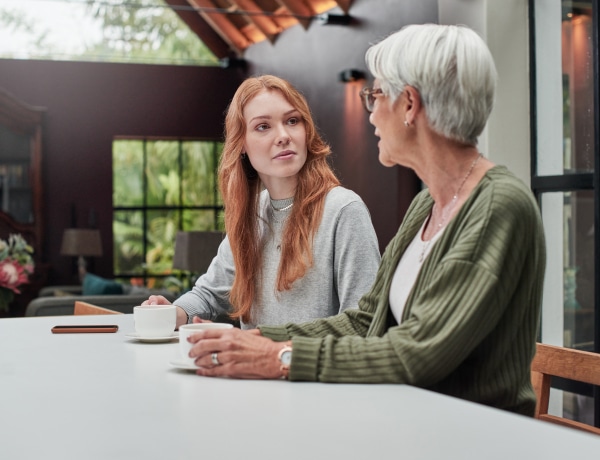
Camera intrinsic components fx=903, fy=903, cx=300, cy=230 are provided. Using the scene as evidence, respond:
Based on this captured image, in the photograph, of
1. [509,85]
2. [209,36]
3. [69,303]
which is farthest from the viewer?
[209,36]

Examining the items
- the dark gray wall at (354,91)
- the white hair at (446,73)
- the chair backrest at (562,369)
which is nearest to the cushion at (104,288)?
the dark gray wall at (354,91)

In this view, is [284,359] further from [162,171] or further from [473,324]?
[162,171]

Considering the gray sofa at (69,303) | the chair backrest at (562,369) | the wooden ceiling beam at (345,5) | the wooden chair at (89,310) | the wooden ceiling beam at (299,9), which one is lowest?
the gray sofa at (69,303)

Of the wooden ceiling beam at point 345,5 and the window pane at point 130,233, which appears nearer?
the wooden ceiling beam at point 345,5

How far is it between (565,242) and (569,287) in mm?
252

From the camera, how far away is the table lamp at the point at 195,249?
7.62 metres

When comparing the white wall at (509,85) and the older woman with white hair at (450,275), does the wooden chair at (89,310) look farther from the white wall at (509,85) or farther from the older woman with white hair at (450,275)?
the white wall at (509,85)

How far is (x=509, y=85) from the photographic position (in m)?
5.27

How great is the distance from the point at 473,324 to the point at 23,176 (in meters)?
10.1

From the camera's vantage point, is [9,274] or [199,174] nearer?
[9,274]

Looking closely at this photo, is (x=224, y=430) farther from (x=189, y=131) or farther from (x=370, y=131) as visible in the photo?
(x=189, y=131)

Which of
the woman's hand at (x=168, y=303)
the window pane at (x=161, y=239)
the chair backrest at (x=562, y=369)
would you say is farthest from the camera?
the window pane at (x=161, y=239)

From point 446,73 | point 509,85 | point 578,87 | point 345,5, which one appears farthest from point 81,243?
point 446,73

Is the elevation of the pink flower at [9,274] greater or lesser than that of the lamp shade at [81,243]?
lesser
